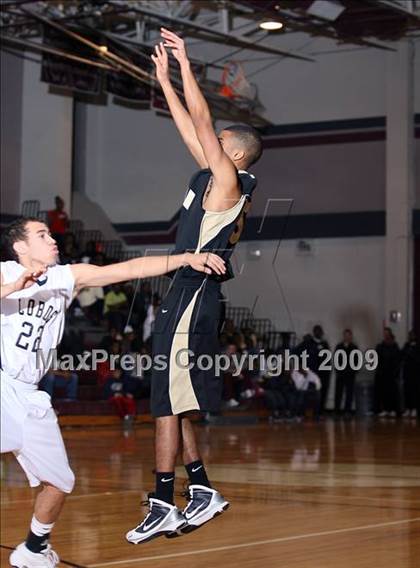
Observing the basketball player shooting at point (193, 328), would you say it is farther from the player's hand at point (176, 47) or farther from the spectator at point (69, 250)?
the spectator at point (69, 250)

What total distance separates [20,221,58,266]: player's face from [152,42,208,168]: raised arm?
1.01 metres

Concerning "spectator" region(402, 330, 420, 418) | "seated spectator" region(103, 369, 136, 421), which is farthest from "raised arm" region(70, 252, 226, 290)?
"spectator" region(402, 330, 420, 418)

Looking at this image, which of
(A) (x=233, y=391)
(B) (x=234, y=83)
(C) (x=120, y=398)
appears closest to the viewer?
(C) (x=120, y=398)

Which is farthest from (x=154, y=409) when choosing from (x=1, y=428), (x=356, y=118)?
(x=356, y=118)

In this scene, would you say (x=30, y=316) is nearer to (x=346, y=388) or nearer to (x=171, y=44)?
(x=171, y=44)

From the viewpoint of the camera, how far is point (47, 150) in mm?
27078

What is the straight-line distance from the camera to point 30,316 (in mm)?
6414

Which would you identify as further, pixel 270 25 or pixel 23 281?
pixel 270 25

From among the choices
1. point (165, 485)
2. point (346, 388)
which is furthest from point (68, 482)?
point (346, 388)

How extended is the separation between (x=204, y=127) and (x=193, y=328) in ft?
3.60

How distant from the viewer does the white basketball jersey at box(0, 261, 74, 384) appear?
6395 millimetres

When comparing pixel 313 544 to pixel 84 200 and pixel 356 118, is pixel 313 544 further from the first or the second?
pixel 84 200

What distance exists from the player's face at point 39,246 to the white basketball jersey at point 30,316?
141 millimetres

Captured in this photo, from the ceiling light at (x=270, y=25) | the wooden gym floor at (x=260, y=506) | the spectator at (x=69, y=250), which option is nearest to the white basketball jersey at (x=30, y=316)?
the wooden gym floor at (x=260, y=506)
